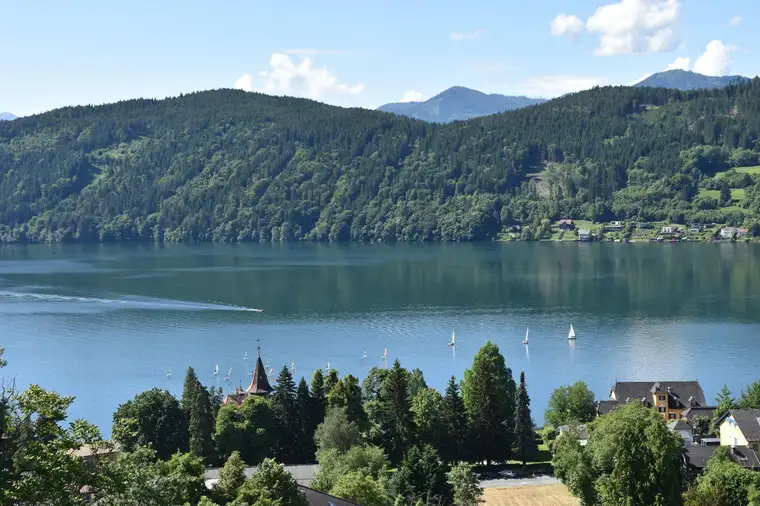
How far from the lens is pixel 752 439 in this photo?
42.8 m

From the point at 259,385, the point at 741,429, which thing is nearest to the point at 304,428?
the point at 259,385

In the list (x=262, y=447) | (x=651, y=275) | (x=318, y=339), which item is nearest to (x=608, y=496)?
(x=262, y=447)

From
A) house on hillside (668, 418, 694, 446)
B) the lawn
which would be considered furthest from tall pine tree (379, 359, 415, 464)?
house on hillside (668, 418, 694, 446)

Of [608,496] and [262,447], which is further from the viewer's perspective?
[262,447]

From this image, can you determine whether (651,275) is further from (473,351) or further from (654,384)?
(654,384)

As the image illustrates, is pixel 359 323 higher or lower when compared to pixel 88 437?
lower

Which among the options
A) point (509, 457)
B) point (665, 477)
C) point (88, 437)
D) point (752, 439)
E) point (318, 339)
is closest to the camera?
point (88, 437)

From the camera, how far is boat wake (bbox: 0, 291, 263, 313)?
361 ft

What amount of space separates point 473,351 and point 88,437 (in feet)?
219

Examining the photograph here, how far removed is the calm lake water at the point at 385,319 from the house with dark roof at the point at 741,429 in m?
15.2

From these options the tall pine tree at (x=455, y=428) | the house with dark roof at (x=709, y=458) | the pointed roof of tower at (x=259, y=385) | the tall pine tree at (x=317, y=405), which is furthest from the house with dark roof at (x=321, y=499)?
the pointed roof of tower at (x=259, y=385)

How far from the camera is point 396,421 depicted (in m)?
44.4

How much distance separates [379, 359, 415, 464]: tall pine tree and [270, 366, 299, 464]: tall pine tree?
4.25 m

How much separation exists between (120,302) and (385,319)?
35.4 m
